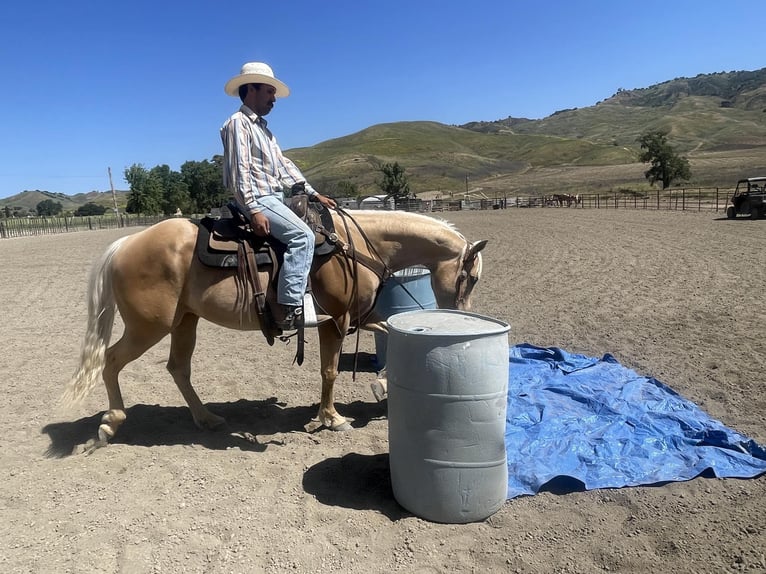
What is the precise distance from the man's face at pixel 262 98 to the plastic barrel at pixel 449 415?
2168mm

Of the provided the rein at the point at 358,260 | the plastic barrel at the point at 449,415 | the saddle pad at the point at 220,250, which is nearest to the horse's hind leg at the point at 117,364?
the saddle pad at the point at 220,250

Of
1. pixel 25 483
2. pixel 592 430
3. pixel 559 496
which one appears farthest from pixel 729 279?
pixel 25 483

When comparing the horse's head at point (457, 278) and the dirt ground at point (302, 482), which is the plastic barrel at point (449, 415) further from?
the horse's head at point (457, 278)

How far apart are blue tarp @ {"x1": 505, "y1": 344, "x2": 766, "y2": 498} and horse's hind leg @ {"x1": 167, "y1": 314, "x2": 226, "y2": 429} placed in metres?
2.62

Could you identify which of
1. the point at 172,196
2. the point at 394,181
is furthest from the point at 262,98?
the point at 172,196

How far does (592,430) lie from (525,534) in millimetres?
1505

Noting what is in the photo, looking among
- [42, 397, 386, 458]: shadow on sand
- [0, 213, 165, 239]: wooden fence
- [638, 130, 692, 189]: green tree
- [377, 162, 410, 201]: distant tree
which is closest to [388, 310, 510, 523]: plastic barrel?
[42, 397, 386, 458]: shadow on sand

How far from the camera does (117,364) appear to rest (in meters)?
4.14

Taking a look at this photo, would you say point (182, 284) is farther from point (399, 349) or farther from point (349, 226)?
point (399, 349)

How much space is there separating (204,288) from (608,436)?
3.44 metres

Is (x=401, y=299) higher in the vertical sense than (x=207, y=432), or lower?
higher

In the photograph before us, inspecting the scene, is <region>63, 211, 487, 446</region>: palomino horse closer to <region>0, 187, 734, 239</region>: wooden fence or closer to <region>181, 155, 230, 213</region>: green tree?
<region>0, 187, 734, 239</region>: wooden fence

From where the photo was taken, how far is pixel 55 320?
8555 millimetres

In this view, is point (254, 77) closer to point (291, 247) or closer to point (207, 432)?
point (291, 247)
